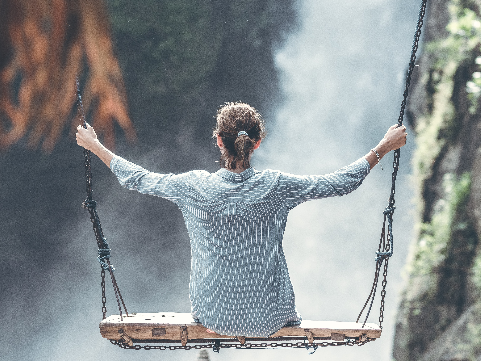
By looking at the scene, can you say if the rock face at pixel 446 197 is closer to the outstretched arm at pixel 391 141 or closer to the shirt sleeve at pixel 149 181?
the outstretched arm at pixel 391 141

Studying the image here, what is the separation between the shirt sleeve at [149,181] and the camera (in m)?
1.34

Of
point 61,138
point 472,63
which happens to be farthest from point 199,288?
point 61,138

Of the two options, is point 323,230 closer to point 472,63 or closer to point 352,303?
point 352,303

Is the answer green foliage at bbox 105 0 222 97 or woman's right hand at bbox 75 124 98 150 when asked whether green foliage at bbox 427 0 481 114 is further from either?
Answer: woman's right hand at bbox 75 124 98 150

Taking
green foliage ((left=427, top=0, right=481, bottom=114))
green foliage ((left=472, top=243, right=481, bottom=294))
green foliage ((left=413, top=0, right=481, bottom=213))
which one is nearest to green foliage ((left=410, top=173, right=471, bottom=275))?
green foliage ((left=472, top=243, right=481, bottom=294))

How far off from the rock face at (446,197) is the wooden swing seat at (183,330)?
2312mm

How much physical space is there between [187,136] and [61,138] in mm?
1100

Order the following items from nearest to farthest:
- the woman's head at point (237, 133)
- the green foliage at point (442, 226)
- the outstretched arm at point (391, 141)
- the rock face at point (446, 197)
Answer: the woman's head at point (237, 133) → the outstretched arm at point (391, 141) → the rock face at point (446, 197) → the green foliage at point (442, 226)

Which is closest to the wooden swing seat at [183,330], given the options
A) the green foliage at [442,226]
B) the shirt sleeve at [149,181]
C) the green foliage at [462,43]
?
the shirt sleeve at [149,181]

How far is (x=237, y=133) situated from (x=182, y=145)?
12.1ft

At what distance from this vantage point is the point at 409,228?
15.5ft

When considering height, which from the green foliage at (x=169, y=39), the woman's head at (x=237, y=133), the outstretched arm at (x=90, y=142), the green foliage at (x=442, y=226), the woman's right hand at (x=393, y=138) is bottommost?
the woman's head at (x=237, y=133)

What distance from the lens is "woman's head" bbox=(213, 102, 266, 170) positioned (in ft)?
4.25

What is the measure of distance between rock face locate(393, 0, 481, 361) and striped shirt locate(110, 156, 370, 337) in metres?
2.76
